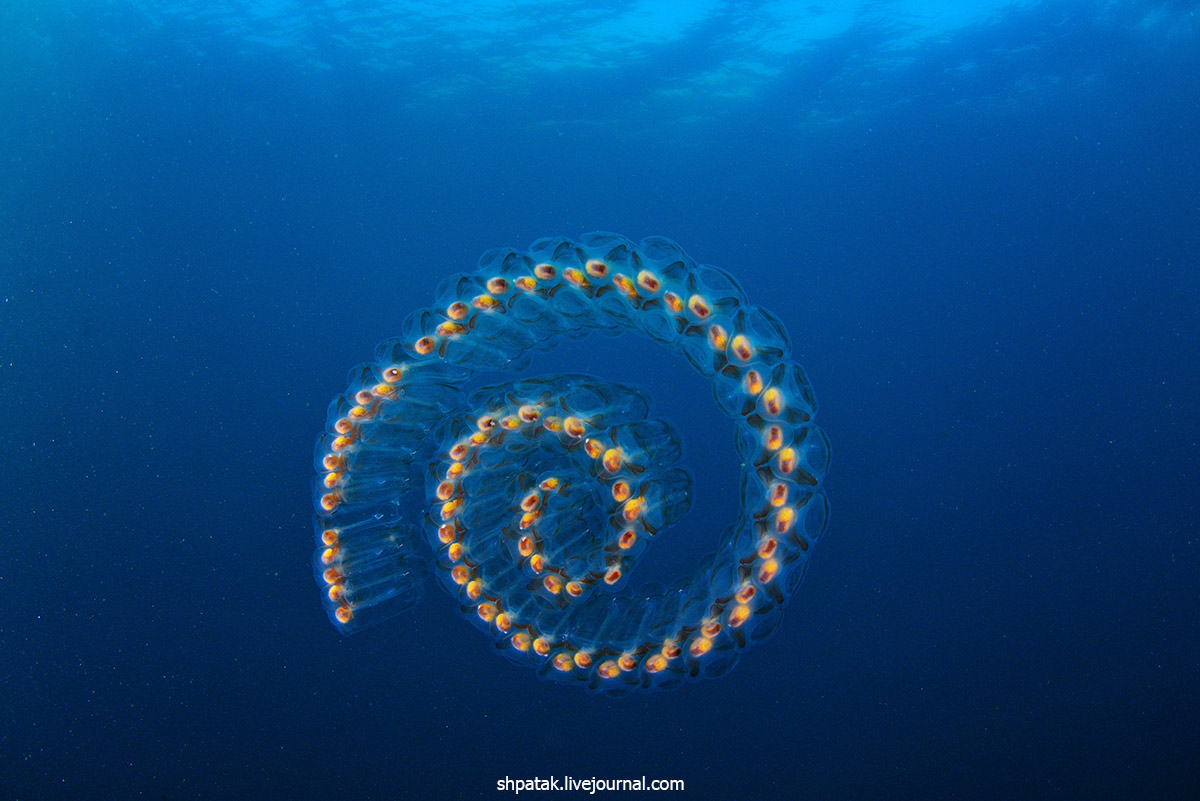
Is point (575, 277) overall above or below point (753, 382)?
above

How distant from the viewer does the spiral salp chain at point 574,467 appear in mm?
2537

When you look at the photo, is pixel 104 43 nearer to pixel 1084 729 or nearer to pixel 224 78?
pixel 224 78

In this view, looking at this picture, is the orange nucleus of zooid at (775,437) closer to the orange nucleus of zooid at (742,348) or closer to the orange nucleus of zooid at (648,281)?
the orange nucleus of zooid at (742,348)

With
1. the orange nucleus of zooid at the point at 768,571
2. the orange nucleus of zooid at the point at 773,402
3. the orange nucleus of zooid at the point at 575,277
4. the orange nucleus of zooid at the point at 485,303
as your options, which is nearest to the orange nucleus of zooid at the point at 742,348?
the orange nucleus of zooid at the point at 773,402

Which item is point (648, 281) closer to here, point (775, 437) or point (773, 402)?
point (773, 402)

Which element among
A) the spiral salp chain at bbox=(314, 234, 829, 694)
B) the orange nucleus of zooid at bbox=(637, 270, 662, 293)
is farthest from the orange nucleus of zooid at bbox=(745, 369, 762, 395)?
the orange nucleus of zooid at bbox=(637, 270, 662, 293)

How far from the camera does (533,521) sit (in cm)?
281

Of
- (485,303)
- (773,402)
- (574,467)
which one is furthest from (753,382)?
(485,303)

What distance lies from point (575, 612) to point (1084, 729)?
446cm

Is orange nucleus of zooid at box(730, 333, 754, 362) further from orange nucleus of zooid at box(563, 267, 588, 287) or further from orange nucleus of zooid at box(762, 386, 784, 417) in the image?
orange nucleus of zooid at box(563, 267, 588, 287)

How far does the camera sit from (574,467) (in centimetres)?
298

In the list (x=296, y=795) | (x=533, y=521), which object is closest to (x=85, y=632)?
(x=296, y=795)

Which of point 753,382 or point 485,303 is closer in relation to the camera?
point 753,382

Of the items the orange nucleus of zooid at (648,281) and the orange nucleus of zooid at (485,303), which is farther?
the orange nucleus of zooid at (485,303)
